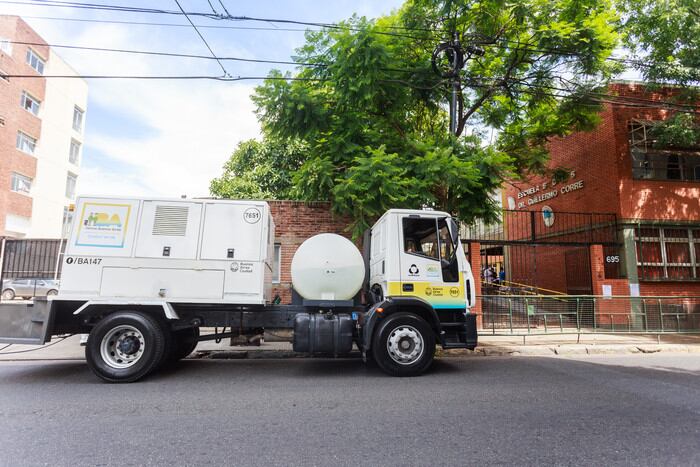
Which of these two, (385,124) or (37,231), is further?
(37,231)

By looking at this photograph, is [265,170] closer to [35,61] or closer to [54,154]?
[54,154]

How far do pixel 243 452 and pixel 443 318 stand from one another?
4.41 meters

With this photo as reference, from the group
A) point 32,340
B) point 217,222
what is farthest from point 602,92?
point 32,340

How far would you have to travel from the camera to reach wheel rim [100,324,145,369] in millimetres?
6352

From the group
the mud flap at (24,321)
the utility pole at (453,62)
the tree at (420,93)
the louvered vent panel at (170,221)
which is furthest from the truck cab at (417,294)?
the mud flap at (24,321)

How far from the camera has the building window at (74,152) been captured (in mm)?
33963

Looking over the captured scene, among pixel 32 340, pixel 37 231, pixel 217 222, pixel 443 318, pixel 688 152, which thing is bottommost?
pixel 32 340

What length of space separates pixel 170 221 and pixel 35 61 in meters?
31.9

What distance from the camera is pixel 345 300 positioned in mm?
7102

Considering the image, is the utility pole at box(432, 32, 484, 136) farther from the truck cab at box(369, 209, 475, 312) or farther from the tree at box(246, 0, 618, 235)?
the truck cab at box(369, 209, 475, 312)

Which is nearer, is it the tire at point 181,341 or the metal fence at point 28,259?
the tire at point 181,341

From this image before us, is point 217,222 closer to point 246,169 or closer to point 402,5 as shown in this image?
point 402,5

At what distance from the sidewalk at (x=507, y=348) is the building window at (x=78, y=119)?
30891 millimetres

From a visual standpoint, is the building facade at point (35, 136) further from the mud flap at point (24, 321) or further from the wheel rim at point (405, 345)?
the wheel rim at point (405, 345)
